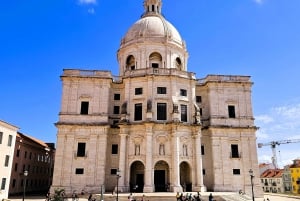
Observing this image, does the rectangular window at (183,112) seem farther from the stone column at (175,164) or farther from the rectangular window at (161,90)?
the rectangular window at (161,90)

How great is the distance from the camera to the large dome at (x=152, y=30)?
4609 centimetres

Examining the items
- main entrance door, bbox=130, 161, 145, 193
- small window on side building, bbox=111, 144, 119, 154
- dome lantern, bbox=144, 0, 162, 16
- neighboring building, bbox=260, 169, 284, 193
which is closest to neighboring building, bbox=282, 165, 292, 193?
neighboring building, bbox=260, 169, 284, 193

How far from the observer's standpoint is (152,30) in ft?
152

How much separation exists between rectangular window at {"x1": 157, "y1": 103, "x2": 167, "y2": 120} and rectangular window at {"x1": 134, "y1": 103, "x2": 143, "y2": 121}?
2.45m

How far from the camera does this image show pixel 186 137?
3809cm

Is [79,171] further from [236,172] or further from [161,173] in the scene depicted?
[236,172]

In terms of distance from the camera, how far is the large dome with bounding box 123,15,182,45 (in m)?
46.1

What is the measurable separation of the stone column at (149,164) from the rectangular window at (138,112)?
2.50m

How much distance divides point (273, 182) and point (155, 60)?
2528 inches

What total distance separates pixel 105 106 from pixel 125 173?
10078 millimetres

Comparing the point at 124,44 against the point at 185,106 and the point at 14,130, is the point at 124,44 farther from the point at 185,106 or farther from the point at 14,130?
the point at 14,130

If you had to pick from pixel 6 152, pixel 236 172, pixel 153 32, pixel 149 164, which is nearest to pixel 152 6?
pixel 153 32

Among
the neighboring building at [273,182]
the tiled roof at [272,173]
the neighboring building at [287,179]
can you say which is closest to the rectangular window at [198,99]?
the neighboring building at [287,179]

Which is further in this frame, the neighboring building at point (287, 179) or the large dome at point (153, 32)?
the neighboring building at point (287, 179)
